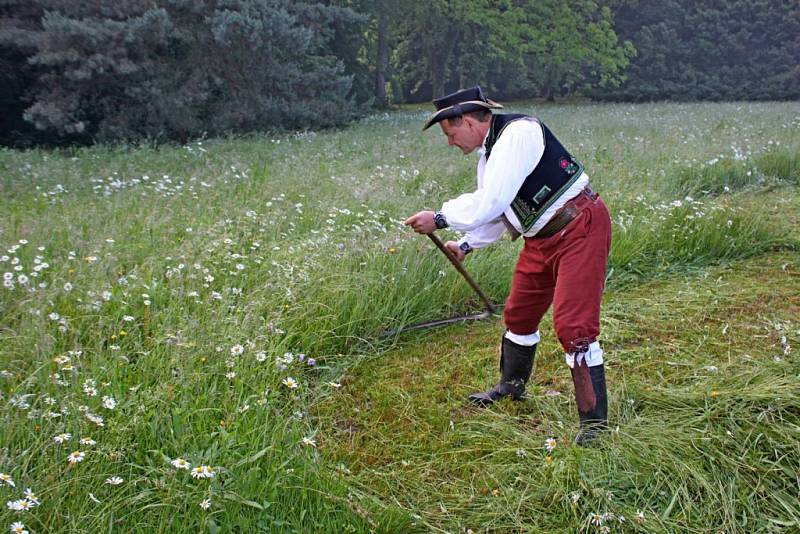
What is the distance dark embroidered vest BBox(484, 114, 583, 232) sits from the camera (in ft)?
9.94

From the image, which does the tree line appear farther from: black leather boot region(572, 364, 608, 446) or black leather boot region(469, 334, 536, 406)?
black leather boot region(572, 364, 608, 446)

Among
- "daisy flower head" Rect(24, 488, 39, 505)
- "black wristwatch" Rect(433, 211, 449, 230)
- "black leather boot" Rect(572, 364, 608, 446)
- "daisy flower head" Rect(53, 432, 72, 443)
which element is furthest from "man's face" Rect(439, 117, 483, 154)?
"daisy flower head" Rect(24, 488, 39, 505)

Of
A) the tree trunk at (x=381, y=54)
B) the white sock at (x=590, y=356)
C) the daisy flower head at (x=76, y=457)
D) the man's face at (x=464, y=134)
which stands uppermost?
the man's face at (x=464, y=134)

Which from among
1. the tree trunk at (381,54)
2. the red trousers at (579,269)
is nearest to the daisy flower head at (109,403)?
the red trousers at (579,269)

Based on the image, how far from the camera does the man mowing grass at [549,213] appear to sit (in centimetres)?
293

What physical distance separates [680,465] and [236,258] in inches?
120

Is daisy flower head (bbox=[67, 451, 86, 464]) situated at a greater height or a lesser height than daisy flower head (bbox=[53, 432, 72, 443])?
lesser

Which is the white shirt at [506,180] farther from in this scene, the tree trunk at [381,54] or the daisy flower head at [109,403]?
the tree trunk at [381,54]

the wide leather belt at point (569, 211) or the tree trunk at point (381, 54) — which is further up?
the wide leather belt at point (569, 211)

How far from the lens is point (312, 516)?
101 inches

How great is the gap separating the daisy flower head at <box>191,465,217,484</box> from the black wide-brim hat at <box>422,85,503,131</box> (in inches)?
70.9

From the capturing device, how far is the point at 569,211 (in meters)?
3.04

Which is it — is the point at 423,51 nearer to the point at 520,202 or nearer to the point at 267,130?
Result: the point at 267,130

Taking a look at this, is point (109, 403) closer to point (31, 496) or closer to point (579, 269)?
point (31, 496)
